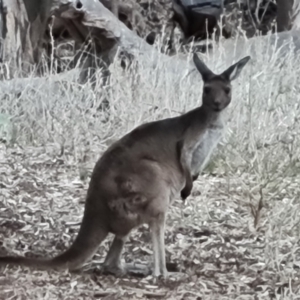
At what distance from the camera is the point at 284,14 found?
8281 mm

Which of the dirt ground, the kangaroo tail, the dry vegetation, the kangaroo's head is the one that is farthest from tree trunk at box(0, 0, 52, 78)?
the kangaroo tail

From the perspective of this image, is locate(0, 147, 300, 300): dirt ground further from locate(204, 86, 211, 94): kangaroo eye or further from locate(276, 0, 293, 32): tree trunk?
locate(276, 0, 293, 32): tree trunk

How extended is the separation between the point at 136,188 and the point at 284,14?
577cm

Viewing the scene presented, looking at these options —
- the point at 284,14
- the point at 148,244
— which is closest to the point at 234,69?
the point at 148,244

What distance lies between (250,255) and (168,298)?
2.17 feet

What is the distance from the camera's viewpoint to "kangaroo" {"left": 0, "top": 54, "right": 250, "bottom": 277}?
3033mm

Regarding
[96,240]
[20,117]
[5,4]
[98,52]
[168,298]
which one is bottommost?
[168,298]

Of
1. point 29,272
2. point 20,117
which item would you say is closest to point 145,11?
point 20,117

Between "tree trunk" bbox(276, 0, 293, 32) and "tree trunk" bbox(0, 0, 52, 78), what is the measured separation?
9.08 feet

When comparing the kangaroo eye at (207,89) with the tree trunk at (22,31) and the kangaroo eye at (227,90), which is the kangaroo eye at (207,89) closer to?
the kangaroo eye at (227,90)

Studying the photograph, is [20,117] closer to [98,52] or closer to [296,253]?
[98,52]

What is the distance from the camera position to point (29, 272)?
3.21 meters

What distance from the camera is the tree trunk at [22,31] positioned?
7344mm

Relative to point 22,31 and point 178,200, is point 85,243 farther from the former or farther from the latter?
point 22,31
